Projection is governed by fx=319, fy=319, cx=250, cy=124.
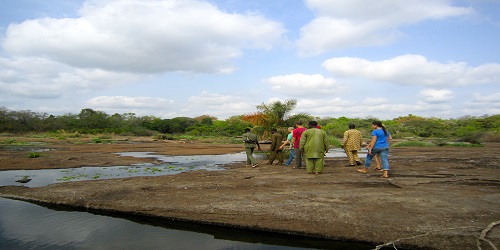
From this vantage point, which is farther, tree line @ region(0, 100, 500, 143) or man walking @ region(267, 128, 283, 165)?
tree line @ region(0, 100, 500, 143)

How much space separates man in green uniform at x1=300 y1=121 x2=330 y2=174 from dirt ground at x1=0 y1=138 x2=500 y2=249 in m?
0.42

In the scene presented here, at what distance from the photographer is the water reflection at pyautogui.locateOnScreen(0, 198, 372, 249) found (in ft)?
19.2

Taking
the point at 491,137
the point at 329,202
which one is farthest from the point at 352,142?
the point at 491,137

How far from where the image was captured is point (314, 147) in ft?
35.4

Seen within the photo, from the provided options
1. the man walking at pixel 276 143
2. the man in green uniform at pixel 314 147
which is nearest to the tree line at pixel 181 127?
the man walking at pixel 276 143

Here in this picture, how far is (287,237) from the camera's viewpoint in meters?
6.13

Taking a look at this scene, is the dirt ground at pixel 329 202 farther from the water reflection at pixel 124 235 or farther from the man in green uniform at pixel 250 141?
the man in green uniform at pixel 250 141

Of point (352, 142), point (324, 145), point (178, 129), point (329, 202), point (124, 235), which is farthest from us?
point (178, 129)

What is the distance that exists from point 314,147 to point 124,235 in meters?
6.62

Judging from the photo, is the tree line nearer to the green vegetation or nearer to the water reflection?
the green vegetation

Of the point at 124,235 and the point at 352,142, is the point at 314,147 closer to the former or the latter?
the point at 352,142

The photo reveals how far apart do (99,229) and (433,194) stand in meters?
7.68

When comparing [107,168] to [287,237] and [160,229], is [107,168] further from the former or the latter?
[287,237]

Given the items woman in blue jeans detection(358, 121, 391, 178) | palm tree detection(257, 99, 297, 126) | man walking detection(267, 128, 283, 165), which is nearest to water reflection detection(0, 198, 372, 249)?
woman in blue jeans detection(358, 121, 391, 178)
